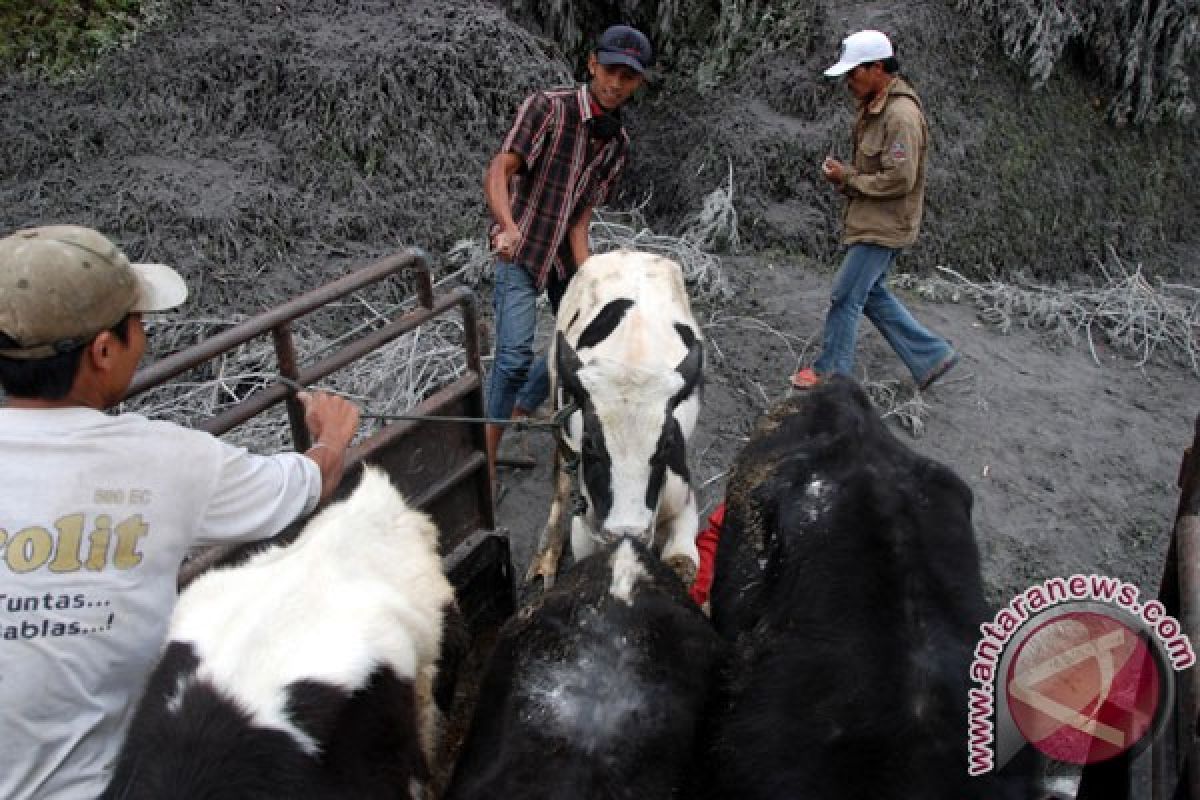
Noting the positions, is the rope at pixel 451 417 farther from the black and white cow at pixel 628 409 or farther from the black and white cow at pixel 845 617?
the black and white cow at pixel 845 617

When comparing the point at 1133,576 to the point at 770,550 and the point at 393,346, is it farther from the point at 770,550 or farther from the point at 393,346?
the point at 393,346

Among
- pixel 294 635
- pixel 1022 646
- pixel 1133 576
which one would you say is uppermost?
pixel 1022 646

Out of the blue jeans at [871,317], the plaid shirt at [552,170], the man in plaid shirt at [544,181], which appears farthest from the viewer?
the blue jeans at [871,317]

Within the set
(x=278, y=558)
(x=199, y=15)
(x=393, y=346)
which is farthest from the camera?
(x=199, y=15)

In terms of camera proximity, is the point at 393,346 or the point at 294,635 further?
the point at 393,346

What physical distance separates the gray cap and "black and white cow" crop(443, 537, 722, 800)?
138 cm

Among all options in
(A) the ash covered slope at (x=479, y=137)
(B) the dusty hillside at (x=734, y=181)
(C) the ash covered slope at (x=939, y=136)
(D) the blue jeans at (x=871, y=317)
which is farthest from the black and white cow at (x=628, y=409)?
(C) the ash covered slope at (x=939, y=136)

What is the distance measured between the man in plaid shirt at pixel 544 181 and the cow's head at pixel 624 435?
884 mm

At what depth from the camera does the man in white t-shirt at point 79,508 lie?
1693 millimetres

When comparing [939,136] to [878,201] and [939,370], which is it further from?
[878,201]

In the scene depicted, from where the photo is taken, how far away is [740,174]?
8.52 meters

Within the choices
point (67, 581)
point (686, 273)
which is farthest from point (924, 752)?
point (686, 273)

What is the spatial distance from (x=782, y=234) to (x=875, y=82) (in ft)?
9.87

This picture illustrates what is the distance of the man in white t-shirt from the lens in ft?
5.56
